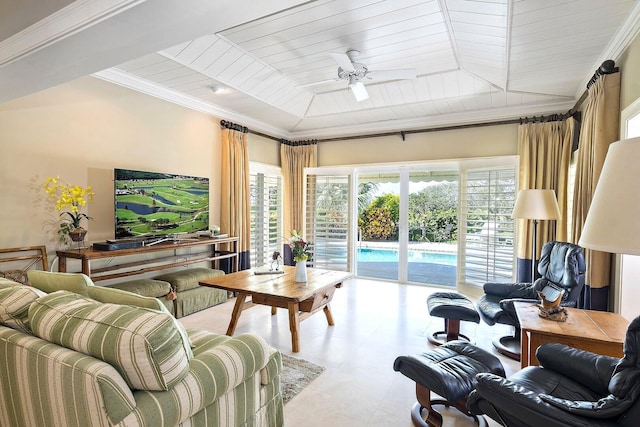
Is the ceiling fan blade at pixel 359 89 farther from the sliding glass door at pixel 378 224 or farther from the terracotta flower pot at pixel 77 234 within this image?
the terracotta flower pot at pixel 77 234

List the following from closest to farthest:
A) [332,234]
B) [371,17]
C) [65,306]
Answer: [65,306] → [371,17] → [332,234]

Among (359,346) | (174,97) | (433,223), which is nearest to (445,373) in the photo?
(359,346)

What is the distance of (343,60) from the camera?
Result: 299cm

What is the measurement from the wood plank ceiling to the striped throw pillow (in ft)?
8.07

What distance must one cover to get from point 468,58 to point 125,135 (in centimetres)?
376

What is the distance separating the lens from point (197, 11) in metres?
1.44

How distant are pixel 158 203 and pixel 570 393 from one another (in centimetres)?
403

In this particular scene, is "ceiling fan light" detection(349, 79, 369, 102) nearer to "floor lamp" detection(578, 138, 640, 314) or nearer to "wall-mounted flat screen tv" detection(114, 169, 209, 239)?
"wall-mounted flat screen tv" detection(114, 169, 209, 239)

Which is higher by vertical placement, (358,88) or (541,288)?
(358,88)

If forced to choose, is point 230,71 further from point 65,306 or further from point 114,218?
point 65,306

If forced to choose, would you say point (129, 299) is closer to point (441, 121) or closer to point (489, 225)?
point (489, 225)

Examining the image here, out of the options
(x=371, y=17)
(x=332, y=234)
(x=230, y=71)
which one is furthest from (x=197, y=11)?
(x=332, y=234)

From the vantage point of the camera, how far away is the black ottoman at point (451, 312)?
2.98 metres

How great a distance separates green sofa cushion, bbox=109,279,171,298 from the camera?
3.46m
